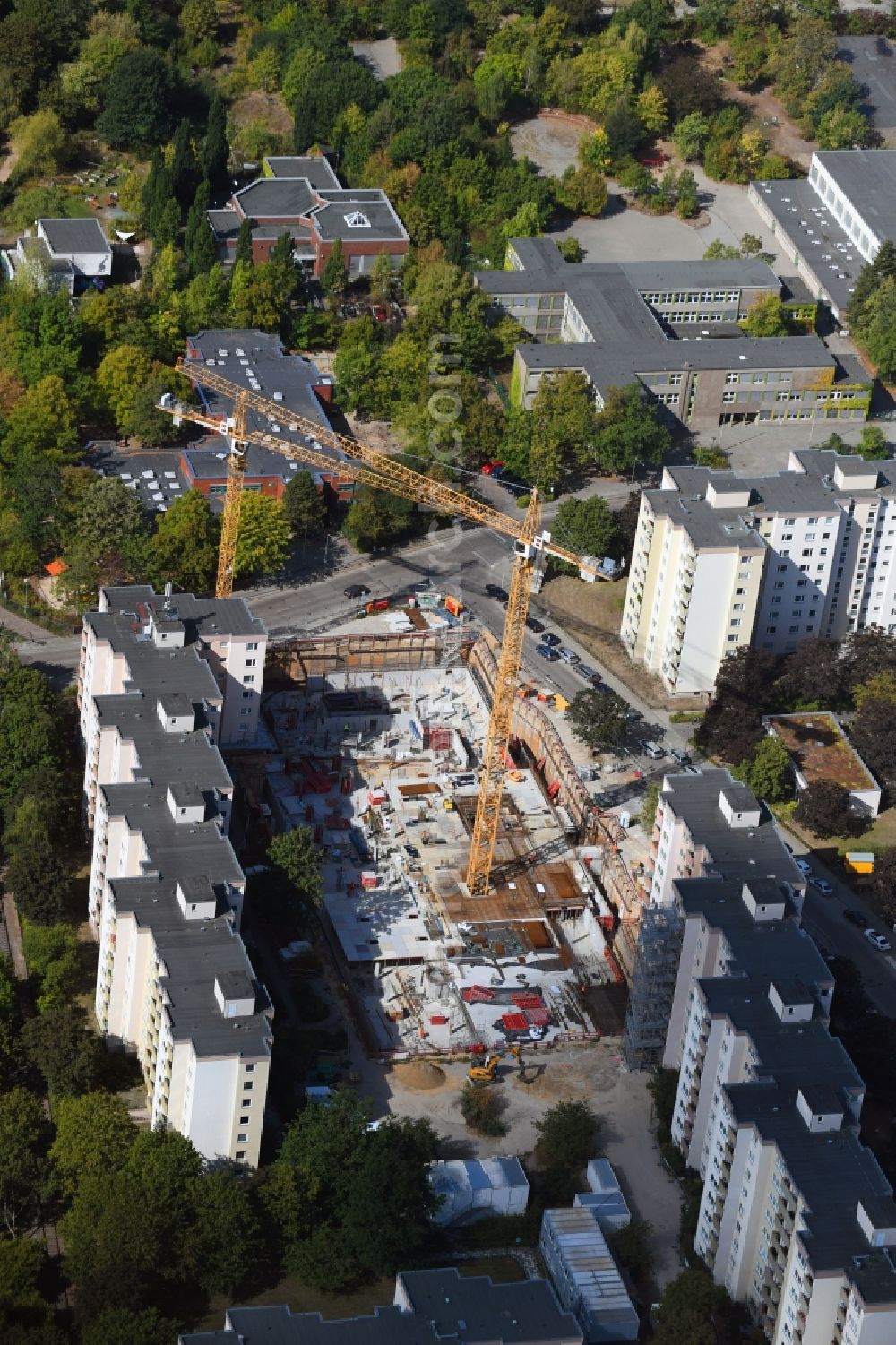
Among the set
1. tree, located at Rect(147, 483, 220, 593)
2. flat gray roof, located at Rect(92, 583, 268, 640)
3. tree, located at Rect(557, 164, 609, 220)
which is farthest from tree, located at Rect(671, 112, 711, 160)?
flat gray roof, located at Rect(92, 583, 268, 640)

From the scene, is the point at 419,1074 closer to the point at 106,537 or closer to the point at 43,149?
the point at 106,537

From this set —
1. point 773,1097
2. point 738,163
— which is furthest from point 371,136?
point 773,1097

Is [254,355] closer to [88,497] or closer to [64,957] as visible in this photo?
[88,497]

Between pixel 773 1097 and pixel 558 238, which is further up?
pixel 773 1097

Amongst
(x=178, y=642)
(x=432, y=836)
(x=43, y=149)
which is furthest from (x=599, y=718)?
(x=43, y=149)

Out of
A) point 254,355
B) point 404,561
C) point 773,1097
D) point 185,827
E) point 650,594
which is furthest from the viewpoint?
point 254,355

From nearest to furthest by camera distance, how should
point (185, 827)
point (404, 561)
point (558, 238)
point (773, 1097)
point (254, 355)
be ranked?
point (773, 1097) → point (185, 827) → point (404, 561) → point (254, 355) → point (558, 238)

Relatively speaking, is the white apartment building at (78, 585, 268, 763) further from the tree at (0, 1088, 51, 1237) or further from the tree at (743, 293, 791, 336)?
the tree at (743, 293, 791, 336)
